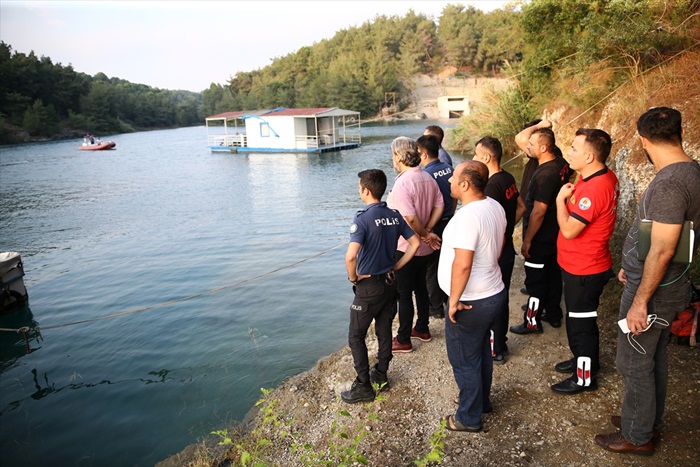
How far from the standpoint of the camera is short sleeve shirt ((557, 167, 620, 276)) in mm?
3266

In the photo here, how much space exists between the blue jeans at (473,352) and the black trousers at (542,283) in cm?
137

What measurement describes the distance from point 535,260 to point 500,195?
2.63ft

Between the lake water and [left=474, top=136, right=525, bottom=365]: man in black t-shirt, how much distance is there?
96.6 inches

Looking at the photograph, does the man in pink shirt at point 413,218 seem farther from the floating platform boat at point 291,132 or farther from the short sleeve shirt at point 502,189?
the floating platform boat at point 291,132

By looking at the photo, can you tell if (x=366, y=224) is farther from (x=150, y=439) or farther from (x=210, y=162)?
(x=210, y=162)


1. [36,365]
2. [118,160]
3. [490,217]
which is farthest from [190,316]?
[118,160]

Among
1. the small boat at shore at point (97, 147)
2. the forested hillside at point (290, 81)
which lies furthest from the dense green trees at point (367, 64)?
the small boat at shore at point (97, 147)

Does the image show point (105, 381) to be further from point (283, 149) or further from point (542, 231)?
point (283, 149)

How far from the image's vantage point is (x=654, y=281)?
8.38 feet

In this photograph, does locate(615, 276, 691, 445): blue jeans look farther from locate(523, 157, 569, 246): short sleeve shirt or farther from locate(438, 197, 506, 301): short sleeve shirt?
locate(523, 157, 569, 246): short sleeve shirt

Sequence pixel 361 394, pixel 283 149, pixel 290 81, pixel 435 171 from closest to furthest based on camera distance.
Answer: pixel 361 394
pixel 435 171
pixel 283 149
pixel 290 81

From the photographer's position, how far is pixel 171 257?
1121 centimetres

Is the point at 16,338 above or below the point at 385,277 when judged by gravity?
below

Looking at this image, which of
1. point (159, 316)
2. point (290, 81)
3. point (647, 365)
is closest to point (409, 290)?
A: point (647, 365)
